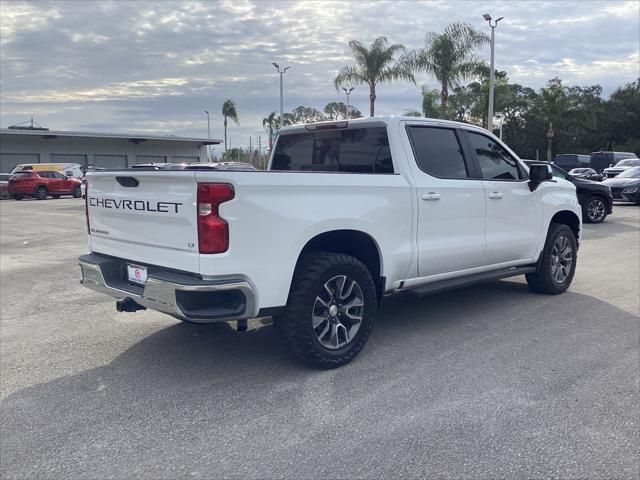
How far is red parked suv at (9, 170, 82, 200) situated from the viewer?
95.9 ft

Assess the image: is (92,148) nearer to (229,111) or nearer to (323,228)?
(229,111)

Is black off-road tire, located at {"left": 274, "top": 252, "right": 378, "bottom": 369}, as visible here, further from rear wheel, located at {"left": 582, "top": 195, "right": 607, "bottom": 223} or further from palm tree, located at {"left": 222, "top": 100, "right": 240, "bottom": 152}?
Result: palm tree, located at {"left": 222, "top": 100, "right": 240, "bottom": 152}

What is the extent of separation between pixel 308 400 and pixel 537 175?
3777 millimetres

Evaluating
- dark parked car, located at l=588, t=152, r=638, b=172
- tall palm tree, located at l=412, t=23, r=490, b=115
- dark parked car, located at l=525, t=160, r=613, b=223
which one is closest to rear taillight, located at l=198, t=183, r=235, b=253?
dark parked car, located at l=525, t=160, r=613, b=223

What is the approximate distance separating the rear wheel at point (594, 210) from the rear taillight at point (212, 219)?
13.3 meters

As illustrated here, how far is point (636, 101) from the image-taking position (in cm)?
5641

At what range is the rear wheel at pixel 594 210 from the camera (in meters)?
14.9

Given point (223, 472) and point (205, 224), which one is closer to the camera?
point (223, 472)

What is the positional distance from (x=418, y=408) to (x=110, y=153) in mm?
47531

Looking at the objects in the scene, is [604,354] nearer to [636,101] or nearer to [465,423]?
[465,423]

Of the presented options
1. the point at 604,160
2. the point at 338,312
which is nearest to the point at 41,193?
the point at 338,312

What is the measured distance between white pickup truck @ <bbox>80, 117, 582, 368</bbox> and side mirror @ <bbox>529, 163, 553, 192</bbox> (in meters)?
0.01

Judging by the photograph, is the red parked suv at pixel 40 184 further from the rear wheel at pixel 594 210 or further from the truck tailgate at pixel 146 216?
the truck tailgate at pixel 146 216

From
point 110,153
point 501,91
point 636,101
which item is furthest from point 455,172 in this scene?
point 636,101
